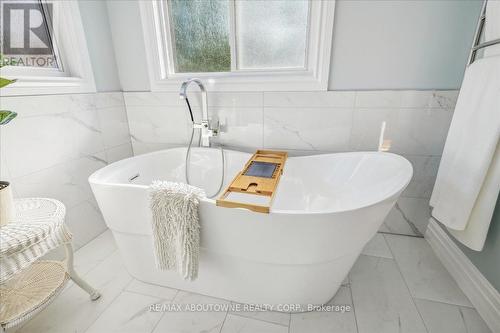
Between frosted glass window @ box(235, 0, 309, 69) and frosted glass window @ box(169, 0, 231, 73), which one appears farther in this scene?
frosted glass window @ box(169, 0, 231, 73)

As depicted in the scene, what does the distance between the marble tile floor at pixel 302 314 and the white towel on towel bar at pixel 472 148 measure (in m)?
0.40

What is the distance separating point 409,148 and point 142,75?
6.54 ft

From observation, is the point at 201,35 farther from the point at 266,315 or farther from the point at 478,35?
the point at 266,315

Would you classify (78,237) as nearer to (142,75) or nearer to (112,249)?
(112,249)

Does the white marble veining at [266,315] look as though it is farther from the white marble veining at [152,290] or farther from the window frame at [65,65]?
the window frame at [65,65]

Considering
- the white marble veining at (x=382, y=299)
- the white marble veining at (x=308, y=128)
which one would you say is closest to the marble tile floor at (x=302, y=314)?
the white marble veining at (x=382, y=299)

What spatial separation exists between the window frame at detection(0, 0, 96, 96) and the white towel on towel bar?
7.25ft

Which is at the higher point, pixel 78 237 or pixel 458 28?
pixel 458 28

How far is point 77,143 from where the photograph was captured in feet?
4.91

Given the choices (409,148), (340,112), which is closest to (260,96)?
(340,112)

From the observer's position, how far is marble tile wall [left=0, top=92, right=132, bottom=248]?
1.19 metres

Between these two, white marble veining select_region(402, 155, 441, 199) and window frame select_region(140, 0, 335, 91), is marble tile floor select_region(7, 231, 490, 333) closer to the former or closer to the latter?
white marble veining select_region(402, 155, 441, 199)

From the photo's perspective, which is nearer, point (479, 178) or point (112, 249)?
point (479, 178)

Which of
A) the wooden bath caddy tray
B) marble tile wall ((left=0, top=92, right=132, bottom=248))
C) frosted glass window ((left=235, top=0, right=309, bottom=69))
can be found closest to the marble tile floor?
marble tile wall ((left=0, top=92, right=132, bottom=248))
